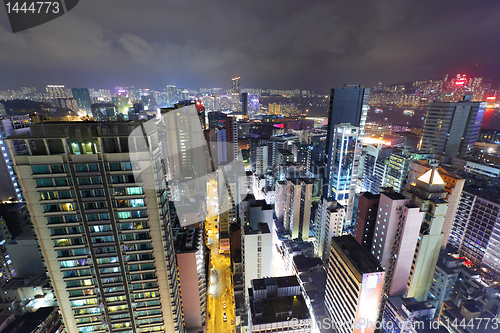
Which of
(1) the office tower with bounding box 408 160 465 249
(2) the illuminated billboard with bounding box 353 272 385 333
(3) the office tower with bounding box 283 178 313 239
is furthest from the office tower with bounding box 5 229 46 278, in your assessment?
(1) the office tower with bounding box 408 160 465 249

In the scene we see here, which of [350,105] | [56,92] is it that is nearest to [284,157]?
[350,105]

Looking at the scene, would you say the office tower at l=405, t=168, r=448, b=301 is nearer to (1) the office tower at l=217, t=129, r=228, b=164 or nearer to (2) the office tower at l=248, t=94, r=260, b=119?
(1) the office tower at l=217, t=129, r=228, b=164

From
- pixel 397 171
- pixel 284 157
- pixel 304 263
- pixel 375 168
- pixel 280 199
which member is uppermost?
pixel 284 157

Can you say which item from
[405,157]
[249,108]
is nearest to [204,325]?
[405,157]

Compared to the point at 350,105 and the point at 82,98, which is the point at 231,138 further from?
the point at 82,98

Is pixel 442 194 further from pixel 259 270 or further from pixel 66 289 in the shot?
pixel 66 289

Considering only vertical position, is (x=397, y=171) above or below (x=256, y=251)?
above
